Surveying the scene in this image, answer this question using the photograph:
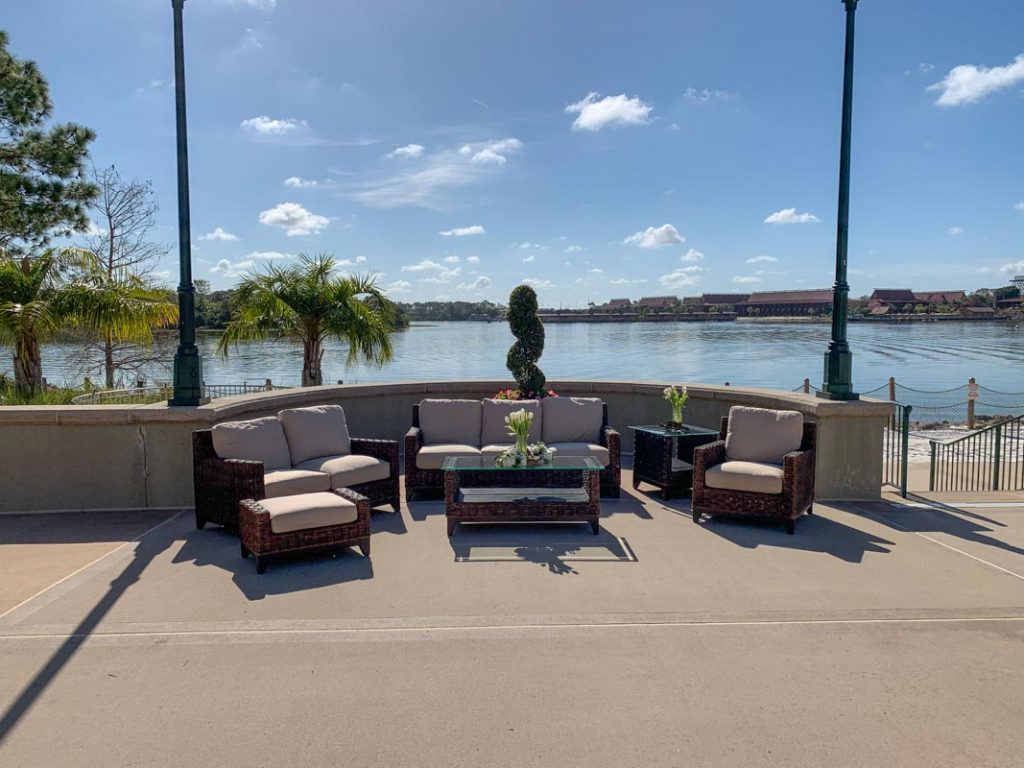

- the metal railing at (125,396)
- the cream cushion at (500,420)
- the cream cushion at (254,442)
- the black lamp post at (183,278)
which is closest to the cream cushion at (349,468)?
the cream cushion at (254,442)

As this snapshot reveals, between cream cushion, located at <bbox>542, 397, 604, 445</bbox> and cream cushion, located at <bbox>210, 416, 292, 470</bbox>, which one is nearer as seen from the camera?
cream cushion, located at <bbox>210, 416, 292, 470</bbox>

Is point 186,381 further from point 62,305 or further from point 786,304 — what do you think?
point 786,304

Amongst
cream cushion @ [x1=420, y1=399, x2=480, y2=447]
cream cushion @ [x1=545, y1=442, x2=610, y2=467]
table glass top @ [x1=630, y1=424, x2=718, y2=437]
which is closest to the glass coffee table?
cream cushion @ [x1=545, y1=442, x2=610, y2=467]

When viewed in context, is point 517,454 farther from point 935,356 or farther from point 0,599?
point 935,356

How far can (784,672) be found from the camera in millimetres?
3400

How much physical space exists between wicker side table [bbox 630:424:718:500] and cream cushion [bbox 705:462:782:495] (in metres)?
0.74

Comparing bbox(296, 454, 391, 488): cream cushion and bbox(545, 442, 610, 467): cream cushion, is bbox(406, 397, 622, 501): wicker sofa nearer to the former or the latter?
bbox(545, 442, 610, 467): cream cushion

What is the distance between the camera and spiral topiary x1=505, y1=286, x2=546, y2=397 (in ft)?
27.3

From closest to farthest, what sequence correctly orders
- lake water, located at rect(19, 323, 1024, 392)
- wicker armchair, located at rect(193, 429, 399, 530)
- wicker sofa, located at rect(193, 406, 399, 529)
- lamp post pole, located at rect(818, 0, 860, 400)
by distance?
wicker armchair, located at rect(193, 429, 399, 530) → wicker sofa, located at rect(193, 406, 399, 529) → lamp post pole, located at rect(818, 0, 860, 400) → lake water, located at rect(19, 323, 1024, 392)

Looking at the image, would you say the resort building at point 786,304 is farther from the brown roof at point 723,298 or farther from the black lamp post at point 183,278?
the black lamp post at point 183,278

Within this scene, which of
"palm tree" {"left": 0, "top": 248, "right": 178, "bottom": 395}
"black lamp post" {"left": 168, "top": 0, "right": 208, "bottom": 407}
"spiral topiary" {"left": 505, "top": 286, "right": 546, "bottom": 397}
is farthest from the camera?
"palm tree" {"left": 0, "top": 248, "right": 178, "bottom": 395}

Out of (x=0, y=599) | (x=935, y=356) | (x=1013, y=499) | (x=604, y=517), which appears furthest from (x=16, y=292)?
(x=935, y=356)

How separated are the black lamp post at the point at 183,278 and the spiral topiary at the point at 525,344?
3.44m

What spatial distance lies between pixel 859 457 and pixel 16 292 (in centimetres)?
1013
